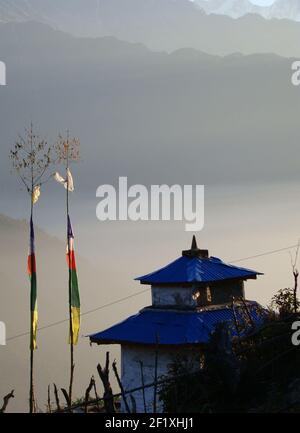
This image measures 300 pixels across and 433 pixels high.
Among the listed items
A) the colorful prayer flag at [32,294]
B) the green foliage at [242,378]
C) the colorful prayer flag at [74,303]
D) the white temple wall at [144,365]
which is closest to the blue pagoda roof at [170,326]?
the white temple wall at [144,365]

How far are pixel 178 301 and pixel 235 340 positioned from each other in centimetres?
975

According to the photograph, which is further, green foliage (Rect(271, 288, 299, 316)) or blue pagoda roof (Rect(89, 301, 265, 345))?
blue pagoda roof (Rect(89, 301, 265, 345))

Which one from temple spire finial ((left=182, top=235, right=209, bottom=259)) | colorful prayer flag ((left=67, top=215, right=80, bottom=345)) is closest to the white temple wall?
colorful prayer flag ((left=67, top=215, right=80, bottom=345))

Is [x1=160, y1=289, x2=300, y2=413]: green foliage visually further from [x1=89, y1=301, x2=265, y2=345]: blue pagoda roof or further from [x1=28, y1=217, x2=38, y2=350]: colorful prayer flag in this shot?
[x1=28, y1=217, x2=38, y2=350]: colorful prayer flag

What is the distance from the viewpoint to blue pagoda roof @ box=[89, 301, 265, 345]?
1119 inches

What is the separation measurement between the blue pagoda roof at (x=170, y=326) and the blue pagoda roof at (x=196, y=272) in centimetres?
122

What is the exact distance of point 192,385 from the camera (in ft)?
61.8

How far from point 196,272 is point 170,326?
8.66ft

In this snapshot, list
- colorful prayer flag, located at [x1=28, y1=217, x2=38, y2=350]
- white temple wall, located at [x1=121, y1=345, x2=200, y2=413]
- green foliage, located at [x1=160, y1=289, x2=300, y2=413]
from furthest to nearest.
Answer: colorful prayer flag, located at [x1=28, y1=217, x2=38, y2=350]
white temple wall, located at [x1=121, y1=345, x2=200, y2=413]
green foliage, located at [x1=160, y1=289, x2=300, y2=413]

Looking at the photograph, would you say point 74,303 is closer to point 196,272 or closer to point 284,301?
point 196,272

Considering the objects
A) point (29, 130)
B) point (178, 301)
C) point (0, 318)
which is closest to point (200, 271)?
point (178, 301)

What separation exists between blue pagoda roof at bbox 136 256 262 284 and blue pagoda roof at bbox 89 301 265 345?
48.1 inches

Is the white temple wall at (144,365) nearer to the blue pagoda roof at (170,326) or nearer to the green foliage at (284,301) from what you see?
the blue pagoda roof at (170,326)
